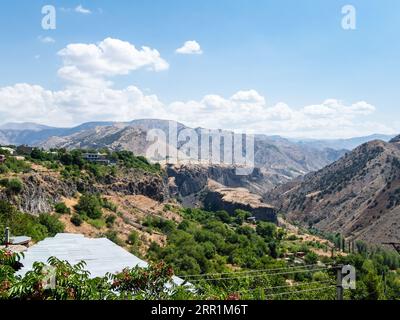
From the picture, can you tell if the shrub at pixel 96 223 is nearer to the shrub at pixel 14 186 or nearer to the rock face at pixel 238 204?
the shrub at pixel 14 186

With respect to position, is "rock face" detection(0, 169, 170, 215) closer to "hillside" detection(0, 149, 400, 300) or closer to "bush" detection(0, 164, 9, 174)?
"hillside" detection(0, 149, 400, 300)

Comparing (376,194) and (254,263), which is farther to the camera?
(376,194)

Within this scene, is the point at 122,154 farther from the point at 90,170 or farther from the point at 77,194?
the point at 77,194

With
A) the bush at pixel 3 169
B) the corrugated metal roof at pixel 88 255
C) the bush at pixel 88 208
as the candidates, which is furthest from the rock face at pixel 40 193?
the corrugated metal roof at pixel 88 255

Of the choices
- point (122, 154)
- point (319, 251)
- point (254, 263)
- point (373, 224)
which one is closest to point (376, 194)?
point (373, 224)

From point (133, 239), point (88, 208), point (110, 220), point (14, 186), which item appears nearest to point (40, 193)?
point (14, 186)

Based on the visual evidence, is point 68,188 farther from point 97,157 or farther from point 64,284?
point 64,284

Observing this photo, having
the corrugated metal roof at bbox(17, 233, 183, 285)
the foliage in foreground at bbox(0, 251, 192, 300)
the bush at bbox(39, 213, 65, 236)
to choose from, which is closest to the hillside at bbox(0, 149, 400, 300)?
the bush at bbox(39, 213, 65, 236)
